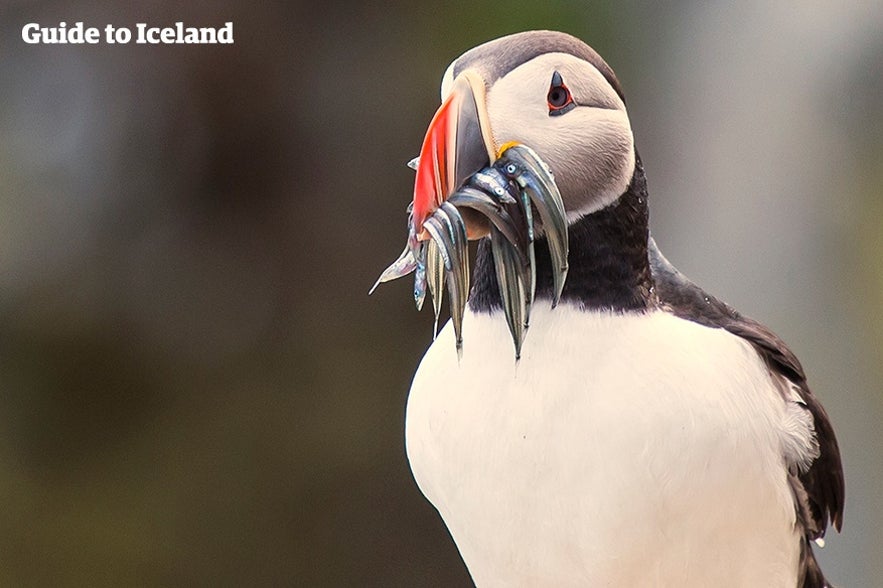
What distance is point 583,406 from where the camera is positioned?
2.15 feet

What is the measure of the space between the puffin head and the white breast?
0.31 feet

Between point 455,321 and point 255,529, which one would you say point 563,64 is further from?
point 255,529

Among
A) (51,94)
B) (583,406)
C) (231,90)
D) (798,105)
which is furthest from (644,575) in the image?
(51,94)

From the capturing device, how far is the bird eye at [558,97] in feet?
2.04

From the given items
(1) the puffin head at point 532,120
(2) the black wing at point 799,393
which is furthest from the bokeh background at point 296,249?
(1) the puffin head at point 532,120

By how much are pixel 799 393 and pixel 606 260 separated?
0.19 meters

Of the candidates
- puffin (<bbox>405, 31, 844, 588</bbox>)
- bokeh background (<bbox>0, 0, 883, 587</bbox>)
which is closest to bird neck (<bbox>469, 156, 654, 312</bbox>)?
puffin (<bbox>405, 31, 844, 588</bbox>)

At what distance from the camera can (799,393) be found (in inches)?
29.0

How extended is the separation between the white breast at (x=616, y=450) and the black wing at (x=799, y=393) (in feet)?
0.08

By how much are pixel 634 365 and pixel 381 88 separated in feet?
1.73

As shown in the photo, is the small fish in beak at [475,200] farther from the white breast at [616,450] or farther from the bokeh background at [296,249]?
the bokeh background at [296,249]

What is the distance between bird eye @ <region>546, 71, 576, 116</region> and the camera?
623 millimetres

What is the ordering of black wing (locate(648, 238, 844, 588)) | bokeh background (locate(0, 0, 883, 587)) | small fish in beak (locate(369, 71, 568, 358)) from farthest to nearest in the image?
1. bokeh background (locate(0, 0, 883, 587))
2. black wing (locate(648, 238, 844, 588))
3. small fish in beak (locate(369, 71, 568, 358))

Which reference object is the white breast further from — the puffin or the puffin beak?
the puffin beak
